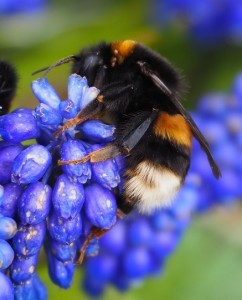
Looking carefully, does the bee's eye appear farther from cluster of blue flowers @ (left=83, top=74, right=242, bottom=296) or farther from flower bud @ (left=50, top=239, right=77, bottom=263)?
cluster of blue flowers @ (left=83, top=74, right=242, bottom=296)

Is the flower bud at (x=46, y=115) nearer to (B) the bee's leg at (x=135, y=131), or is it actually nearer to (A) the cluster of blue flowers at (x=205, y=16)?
(B) the bee's leg at (x=135, y=131)

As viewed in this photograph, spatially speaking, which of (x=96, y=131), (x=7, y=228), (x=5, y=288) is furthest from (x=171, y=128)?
(x=5, y=288)

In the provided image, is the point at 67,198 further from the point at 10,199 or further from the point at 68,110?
the point at 68,110

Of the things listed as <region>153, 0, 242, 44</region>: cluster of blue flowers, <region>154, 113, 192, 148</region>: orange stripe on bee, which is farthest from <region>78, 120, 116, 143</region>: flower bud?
<region>153, 0, 242, 44</region>: cluster of blue flowers

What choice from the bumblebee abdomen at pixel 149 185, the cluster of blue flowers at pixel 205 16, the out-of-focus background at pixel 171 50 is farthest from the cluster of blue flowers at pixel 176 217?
the cluster of blue flowers at pixel 205 16

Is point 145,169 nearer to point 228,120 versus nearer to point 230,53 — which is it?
point 228,120

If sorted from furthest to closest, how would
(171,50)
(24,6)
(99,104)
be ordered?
(171,50) → (24,6) → (99,104)
